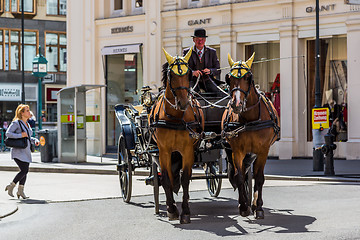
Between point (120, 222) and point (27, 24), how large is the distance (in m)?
41.4

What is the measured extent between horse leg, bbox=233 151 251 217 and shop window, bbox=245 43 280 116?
1636 cm

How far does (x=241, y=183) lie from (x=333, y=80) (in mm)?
16046

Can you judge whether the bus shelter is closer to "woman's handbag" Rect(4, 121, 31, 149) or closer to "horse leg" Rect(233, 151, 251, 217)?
"woman's handbag" Rect(4, 121, 31, 149)

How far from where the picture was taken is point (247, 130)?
10.6m

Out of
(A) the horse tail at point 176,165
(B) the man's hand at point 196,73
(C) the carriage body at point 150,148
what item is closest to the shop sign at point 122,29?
(C) the carriage body at point 150,148

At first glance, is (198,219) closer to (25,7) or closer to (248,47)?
(248,47)

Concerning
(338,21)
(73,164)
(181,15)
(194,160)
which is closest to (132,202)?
(194,160)

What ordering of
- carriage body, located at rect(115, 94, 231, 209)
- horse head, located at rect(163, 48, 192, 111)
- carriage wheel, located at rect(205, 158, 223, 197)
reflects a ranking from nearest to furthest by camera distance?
1. horse head, located at rect(163, 48, 192, 111)
2. carriage body, located at rect(115, 94, 231, 209)
3. carriage wheel, located at rect(205, 158, 223, 197)

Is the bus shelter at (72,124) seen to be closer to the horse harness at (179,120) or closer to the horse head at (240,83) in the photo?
the horse harness at (179,120)

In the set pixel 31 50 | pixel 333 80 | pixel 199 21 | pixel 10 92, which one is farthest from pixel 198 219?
pixel 31 50

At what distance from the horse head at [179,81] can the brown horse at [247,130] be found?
2.14ft

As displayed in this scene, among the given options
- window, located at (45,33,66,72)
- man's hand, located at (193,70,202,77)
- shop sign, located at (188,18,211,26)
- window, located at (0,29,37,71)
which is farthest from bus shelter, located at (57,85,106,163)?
window, located at (45,33,66,72)

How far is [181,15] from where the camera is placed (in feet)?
96.0

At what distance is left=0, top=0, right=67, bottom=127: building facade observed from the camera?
48.9 metres
